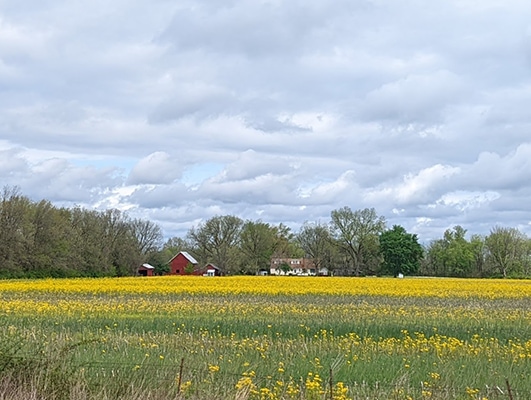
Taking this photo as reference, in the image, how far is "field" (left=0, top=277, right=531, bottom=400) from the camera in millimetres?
8820

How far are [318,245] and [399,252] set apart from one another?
18.2m

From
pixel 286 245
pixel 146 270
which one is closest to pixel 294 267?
pixel 286 245

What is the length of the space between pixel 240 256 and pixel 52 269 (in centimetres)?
4536

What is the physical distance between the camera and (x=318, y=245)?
12925 centimetres

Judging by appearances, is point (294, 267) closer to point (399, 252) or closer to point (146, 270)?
point (399, 252)

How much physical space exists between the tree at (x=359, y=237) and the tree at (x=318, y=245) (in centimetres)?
252

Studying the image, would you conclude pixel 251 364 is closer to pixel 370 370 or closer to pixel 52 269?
pixel 370 370

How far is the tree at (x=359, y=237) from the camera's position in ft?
404

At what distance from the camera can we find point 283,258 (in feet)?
429

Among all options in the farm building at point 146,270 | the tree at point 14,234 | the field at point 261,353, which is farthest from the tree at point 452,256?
the field at point 261,353

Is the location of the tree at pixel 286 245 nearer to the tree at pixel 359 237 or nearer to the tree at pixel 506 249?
the tree at pixel 359 237

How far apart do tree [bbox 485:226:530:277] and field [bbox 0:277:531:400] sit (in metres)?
97.7

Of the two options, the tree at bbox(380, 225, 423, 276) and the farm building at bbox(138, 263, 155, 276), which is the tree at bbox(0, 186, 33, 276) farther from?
the tree at bbox(380, 225, 423, 276)

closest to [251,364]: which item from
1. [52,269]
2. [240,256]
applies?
[52,269]
